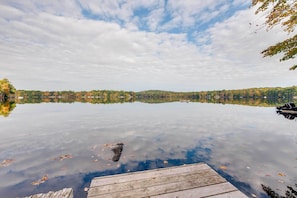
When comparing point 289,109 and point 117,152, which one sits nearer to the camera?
point 117,152

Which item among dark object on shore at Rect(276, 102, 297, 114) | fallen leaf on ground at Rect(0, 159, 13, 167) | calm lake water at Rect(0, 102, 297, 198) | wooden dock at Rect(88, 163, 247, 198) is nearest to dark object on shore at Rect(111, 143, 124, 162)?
calm lake water at Rect(0, 102, 297, 198)

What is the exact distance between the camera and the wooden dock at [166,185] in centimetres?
450

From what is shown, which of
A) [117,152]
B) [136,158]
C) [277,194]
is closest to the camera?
[277,194]

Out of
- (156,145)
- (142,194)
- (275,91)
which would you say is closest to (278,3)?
(156,145)

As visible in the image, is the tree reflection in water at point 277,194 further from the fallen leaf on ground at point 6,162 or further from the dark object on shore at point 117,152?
the fallen leaf on ground at point 6,162


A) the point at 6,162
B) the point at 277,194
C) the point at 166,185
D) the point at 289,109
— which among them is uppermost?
the point at 289,109

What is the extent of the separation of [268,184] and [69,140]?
573 inches

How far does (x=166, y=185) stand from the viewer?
497 centimetres

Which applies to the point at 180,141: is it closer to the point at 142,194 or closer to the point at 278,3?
the point at 142,194

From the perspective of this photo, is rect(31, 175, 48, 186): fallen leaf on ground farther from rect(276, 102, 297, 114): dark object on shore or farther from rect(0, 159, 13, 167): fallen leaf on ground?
rect(276, 102, 297, 114): dark object on shore

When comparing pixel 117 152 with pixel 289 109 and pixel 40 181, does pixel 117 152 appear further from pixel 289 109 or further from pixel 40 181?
pixel 289 109

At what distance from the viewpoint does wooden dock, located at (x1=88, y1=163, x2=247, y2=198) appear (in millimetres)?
4496

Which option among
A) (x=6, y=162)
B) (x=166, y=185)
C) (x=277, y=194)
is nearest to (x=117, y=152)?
(x=166, y=185)

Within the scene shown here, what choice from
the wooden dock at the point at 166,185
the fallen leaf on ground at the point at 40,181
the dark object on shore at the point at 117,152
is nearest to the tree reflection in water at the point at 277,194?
the wooden dock at the point at 166,185
